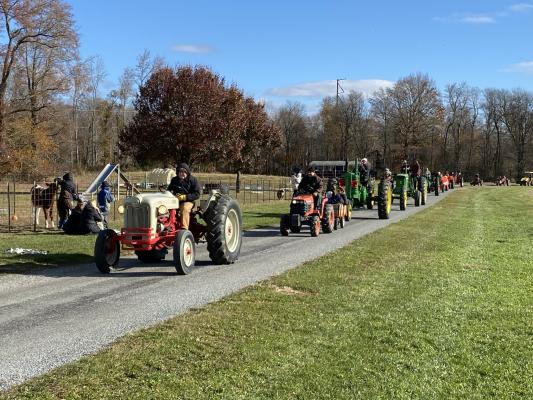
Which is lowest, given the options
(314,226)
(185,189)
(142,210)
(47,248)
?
(47,248)

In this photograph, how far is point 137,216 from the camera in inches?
373

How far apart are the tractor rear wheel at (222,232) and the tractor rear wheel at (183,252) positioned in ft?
2.11

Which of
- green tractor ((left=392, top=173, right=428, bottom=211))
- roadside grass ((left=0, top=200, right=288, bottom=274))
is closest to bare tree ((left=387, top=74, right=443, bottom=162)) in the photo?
green tractor ((left=392, top=173, right=428, bottom=211))

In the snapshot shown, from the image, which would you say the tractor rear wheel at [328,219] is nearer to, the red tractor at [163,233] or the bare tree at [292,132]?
the red tractor at [163,233]

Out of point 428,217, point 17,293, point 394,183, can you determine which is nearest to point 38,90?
point 394,183

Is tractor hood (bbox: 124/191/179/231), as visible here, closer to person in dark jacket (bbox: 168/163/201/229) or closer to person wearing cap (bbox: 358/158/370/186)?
person in dark jacket (bbox: 168/163/201/229)

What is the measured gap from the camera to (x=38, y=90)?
45719mm

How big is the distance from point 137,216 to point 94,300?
7.14 feet

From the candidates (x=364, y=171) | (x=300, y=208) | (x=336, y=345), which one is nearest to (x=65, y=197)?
(x=300, y=208)

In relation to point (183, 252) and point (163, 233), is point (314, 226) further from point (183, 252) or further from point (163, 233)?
point (183, 252)

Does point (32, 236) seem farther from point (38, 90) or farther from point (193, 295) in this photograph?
point (38, 90)

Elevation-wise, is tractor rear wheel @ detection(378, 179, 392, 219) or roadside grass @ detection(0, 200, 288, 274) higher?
tractor rear wheel @ detection(378, 179, 392, 219)

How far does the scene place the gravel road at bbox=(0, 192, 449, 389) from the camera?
18.0ft

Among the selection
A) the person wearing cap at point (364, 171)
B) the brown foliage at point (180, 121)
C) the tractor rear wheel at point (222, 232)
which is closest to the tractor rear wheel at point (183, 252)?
the tractor rear wheel at point (222, 232)
